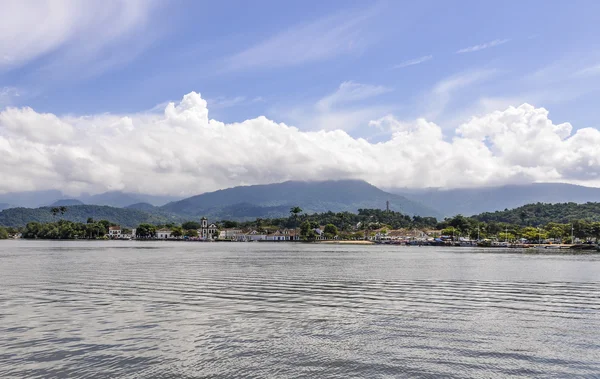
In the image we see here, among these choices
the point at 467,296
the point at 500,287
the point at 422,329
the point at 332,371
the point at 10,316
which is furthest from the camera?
the point at 500,287

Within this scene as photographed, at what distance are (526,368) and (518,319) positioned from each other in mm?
10948

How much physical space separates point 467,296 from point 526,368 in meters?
20.7

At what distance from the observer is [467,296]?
1523 inches

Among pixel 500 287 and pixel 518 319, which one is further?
pixel 500 287

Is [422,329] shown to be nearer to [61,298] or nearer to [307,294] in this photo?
[307,294]

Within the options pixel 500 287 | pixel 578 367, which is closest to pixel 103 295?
pixel 578 367

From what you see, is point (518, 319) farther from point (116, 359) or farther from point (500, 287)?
point (116, 359)

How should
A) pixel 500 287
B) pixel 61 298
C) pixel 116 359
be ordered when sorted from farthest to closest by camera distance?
pixel 500 287
pixel 61 298
pixel 116 359

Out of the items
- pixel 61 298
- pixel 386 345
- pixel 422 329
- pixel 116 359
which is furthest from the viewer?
pixel 61 298

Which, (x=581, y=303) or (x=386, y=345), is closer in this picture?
(x=386, y=345)

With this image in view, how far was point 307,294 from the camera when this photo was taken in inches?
1540

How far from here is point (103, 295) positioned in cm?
3709

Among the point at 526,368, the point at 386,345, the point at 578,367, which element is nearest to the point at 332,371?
the point at 386,345

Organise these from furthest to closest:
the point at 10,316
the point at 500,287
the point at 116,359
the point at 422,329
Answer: the point at 500,287 → the point at 10,316 → the point at 422,329 → the point at 116,359
